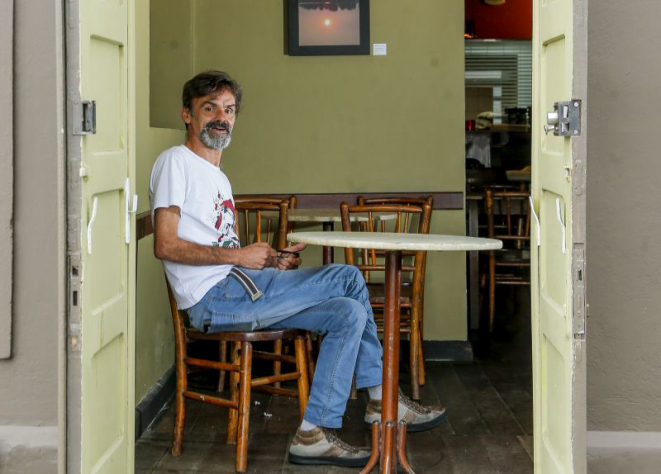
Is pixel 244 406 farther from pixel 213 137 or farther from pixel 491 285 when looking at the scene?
pixel 491 285

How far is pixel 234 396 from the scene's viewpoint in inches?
141

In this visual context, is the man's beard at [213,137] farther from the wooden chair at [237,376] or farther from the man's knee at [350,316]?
the man's knee at [350,316]

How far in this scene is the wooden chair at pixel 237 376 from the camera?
127 inches

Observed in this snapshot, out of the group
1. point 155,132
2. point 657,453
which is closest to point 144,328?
point 155,132

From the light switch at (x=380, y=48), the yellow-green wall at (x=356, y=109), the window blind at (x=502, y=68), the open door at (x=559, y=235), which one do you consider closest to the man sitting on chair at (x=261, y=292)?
the open door at (x=559, y=235)

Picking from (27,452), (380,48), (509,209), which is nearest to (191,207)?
(27,452)

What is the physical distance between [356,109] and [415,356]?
147 cm

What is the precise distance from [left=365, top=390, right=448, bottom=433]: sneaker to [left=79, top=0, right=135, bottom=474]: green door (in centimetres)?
Answer: 112

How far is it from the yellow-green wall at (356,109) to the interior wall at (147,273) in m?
0.64

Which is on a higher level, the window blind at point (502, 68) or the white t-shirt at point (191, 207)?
the window blind at point (502, 68)

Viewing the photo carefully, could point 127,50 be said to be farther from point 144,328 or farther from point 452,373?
point 452,373

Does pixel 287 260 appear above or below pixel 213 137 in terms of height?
below

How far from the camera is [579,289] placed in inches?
90.1

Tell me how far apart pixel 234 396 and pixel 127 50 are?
1.50 metres
